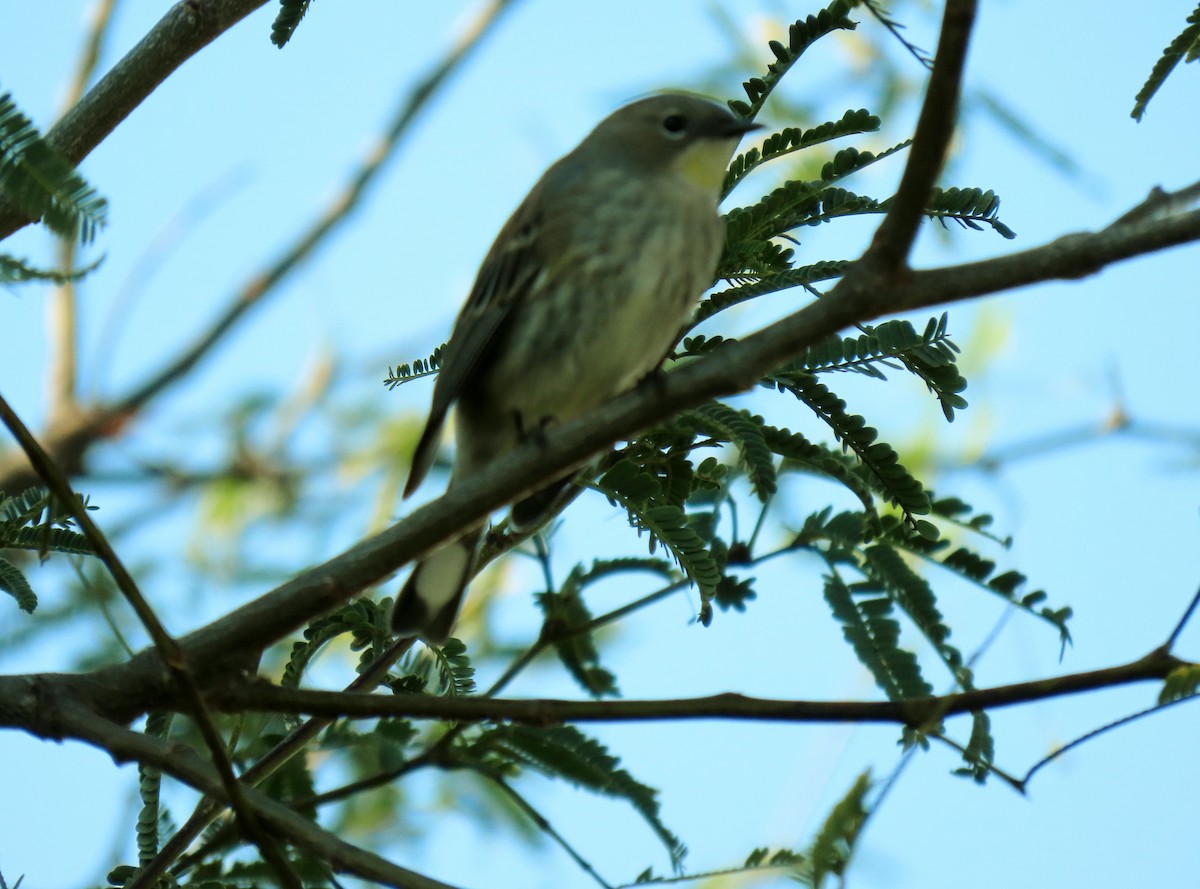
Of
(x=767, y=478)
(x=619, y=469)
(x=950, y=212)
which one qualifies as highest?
(x=950, y=212)

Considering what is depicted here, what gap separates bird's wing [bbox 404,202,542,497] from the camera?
3.87m

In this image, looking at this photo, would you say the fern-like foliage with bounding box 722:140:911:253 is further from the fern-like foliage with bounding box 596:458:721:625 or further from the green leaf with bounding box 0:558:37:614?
the green leaf with bounding box 0:558:37:614

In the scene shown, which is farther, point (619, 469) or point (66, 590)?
point (66, 590)

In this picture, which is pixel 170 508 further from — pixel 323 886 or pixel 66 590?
pixel 323 886

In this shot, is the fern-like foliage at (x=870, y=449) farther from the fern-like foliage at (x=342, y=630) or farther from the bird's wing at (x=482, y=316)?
the fern-like foliage at (x=342, y=630)

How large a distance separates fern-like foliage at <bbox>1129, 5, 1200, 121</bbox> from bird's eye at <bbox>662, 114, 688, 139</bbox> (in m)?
1.95

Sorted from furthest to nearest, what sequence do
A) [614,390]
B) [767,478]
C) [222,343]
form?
[222,343] < [614,390] < [767,478]

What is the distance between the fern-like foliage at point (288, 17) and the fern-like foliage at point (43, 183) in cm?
90

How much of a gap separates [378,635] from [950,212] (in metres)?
1.73

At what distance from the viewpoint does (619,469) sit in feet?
10.8

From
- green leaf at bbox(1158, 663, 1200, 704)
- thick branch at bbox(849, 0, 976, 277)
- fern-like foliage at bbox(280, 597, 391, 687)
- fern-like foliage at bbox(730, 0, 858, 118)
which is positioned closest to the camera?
thick branch at bbox(849, 0, 976, 277)

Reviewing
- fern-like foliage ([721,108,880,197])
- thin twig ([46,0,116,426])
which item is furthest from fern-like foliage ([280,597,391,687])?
thin twig ([46,0,116,426])

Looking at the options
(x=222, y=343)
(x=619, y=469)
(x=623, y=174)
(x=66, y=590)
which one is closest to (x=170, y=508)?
(x=222, y=343)

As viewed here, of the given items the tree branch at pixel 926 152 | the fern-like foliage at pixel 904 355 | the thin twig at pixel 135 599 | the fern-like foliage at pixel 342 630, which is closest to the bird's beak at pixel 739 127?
the fern-like foliage at pixel 904 355
